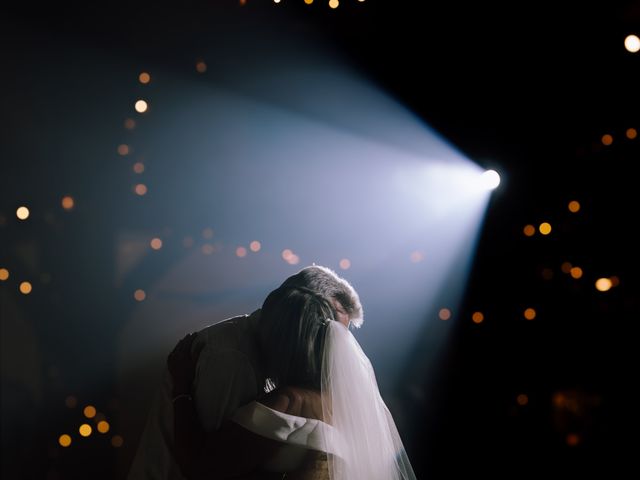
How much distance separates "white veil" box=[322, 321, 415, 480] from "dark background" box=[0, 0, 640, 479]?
0.69 m

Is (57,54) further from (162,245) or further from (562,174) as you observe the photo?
(562,174)

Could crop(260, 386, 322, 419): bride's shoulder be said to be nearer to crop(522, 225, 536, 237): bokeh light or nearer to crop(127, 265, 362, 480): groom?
crop(127, 265, 362, 480): groom

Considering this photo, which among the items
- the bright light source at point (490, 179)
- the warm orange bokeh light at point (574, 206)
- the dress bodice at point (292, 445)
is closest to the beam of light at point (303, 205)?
the bright light source at point (490, 179)

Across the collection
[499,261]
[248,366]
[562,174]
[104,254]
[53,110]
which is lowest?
[248,366]

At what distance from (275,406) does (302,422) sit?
4.2 inches

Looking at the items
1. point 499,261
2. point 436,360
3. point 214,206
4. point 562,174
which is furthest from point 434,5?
point 436,360

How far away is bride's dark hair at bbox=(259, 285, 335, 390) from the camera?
2.08 meters

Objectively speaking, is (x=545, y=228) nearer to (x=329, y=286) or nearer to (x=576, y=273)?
(x=576, y=273)

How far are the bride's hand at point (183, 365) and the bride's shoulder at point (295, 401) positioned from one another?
11.3 inches

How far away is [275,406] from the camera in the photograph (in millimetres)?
1977

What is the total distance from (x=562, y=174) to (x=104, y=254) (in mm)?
2119

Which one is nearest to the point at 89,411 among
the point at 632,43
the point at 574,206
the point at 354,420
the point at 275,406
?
the point at 275,406

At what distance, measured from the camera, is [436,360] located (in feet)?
8.99

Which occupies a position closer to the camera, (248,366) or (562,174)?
(248,366)
